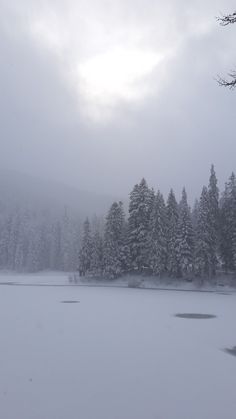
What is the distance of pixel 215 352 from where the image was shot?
1442 cm

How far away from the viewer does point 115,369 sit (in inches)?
467

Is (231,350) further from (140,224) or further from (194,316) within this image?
(140,224)

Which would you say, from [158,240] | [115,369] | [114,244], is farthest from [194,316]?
[114,244]

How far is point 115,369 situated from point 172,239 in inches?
1812

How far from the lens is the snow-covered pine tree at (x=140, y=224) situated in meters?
59.2

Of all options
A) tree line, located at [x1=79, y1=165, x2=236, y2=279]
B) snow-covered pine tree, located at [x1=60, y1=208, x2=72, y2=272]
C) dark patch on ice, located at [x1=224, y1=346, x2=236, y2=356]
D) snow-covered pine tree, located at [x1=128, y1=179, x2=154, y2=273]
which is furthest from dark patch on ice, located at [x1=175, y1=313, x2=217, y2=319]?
snow-covered pine tree, located at [x1=60, y1=208, x2=72, y2=272]

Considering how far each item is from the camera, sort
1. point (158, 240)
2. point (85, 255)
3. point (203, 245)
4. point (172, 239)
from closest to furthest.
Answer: point (203, 245)
point (158, 240)
point (172, 239)
point (85, 255)

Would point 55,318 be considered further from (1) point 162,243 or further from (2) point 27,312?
(1) point 162,243

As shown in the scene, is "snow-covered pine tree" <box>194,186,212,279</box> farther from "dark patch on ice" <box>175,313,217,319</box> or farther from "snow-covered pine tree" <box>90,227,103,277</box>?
"dark patch on ice" <box>175,313,217,319</box>

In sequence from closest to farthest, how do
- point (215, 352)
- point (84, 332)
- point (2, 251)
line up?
1. point (215, 352)
2. point (84, 332)
3. point (2, 251)

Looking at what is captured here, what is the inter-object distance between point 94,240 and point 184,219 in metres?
17.5

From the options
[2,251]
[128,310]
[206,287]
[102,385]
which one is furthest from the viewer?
[2,251]

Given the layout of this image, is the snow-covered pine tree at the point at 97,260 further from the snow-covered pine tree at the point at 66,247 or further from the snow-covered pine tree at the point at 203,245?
the snow-covered pine tree at the point at 66,247

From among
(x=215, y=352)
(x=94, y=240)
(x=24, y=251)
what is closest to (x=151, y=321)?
(x=215, y=352)
